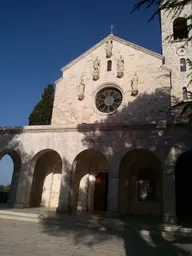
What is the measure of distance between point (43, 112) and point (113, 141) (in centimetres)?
1076

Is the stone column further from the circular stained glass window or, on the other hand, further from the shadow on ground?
the circular stained glass window

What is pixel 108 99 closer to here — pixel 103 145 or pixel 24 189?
pixel 103 145

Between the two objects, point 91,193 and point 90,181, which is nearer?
point 91,193

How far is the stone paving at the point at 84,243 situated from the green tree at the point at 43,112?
13.0 meters

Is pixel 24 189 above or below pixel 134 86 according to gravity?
below

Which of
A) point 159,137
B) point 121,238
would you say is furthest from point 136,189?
point 121,238

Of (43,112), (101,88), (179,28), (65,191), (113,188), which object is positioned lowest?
(65,191)

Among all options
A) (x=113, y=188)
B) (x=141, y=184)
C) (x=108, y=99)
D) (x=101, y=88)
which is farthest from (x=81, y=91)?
(x=113, y=188)

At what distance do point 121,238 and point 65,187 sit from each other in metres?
4.73

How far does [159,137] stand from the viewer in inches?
390

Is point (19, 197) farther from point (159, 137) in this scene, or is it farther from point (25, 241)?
point (159, 137)

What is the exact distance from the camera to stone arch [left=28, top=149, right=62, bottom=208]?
13109 mm

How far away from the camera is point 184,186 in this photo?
11617 millimetres

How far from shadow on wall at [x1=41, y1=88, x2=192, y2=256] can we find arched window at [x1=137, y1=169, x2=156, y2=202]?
10.4ft
